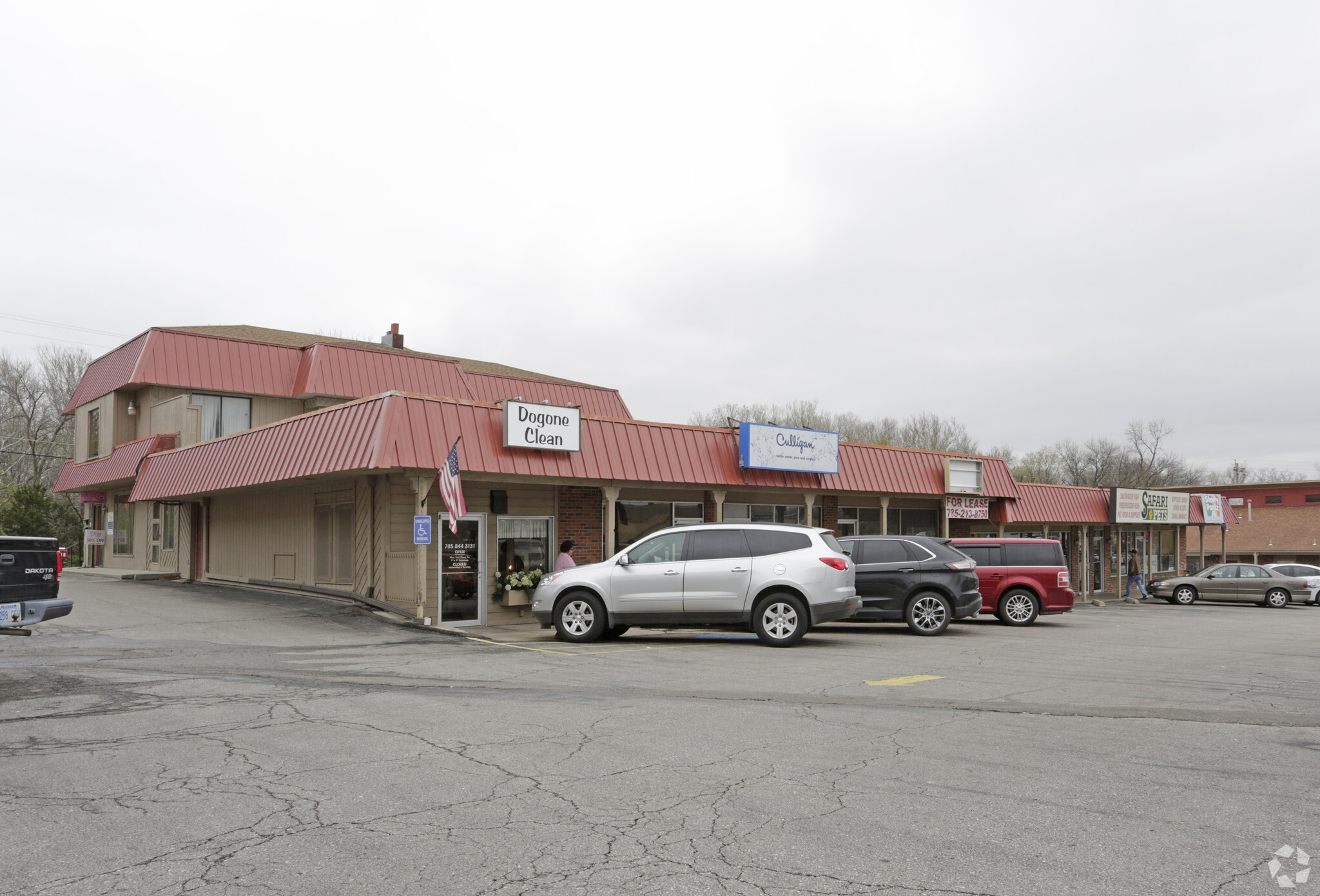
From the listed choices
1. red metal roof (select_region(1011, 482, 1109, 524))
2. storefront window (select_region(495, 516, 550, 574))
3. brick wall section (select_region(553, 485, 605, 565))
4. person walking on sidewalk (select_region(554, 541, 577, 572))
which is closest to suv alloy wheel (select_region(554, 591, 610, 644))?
person walking on sidewalk (select_region(554, 541, 577, 572))

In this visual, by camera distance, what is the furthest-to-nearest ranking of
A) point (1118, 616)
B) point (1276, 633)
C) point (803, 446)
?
1. point (1118, 616)
2. point (803, 446)
3. point (1276, 633)

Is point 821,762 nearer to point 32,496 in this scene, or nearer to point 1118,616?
point 1118,616

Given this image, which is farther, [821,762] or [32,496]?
[32,496]

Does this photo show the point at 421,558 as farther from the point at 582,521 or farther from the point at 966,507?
the point at 966,507

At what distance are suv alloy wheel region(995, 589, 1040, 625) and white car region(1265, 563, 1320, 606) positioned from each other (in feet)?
55.2

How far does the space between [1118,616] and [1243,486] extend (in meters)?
35.2

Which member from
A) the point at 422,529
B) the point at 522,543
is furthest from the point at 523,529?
the point at 422,529

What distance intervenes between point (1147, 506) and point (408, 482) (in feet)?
98.1

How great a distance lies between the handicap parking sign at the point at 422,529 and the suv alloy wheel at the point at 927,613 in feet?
27.4

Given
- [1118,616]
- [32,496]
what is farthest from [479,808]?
[32,496]

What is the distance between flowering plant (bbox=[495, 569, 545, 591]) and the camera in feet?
62.6

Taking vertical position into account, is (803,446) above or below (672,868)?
above

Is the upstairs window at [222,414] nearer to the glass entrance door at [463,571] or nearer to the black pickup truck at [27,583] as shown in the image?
the glass entrance door at [463,571]

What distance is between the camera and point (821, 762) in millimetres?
6773
